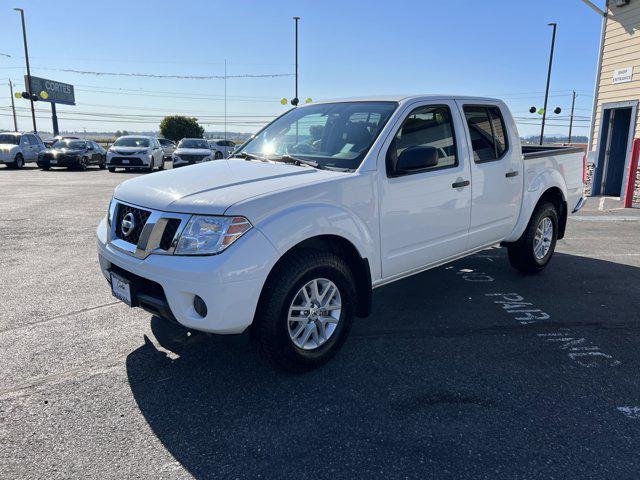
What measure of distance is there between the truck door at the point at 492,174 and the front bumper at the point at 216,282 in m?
2.37

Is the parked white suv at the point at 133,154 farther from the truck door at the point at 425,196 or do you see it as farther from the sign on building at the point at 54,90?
the sign on building at the point at 54,90

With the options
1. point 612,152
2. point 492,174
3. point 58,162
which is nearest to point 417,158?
point 492,174

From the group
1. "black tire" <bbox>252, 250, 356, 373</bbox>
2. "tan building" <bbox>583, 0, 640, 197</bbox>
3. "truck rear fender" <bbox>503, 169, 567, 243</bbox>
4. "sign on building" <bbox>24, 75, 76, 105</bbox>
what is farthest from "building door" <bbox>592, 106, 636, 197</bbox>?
"sign on building" <bbox>24, 75, 76, 105</bbox>

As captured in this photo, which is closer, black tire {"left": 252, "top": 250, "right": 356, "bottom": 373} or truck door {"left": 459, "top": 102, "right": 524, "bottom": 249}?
black tire {"left": 252, "top": 250, "right": 356, "bottom": 373}

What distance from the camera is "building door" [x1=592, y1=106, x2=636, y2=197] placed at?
13.1 metres

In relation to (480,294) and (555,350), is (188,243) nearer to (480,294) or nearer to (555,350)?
(555,350)

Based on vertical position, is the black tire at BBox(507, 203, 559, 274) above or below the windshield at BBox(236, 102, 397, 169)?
below

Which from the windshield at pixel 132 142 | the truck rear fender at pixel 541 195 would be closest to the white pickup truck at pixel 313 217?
the truck rear fender at pixel 541 195

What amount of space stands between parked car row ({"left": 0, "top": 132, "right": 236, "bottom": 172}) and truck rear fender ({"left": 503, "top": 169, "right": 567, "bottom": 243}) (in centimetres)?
1609

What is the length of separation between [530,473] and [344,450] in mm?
901

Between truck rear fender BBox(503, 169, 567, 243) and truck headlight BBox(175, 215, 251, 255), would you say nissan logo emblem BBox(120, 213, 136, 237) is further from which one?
truck rear fender BBox(503, 169, 567, 243)

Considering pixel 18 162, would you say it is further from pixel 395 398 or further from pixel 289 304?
pixel 395 398

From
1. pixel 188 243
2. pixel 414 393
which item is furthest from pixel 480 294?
pixel 188 243

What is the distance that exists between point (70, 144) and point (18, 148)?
2.21 metres
